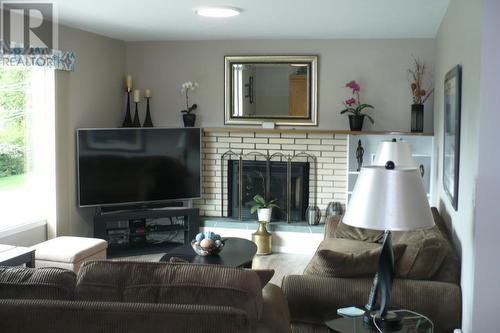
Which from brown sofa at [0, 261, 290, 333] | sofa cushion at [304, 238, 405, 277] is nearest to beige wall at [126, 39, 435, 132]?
sofa cushion at [304, 238, 405, 277]

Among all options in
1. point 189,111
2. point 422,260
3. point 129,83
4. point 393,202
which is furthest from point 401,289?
point 129,83

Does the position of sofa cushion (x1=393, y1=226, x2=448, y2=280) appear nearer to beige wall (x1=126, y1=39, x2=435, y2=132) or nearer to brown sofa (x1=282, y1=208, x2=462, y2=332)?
brown sofa (x1=282, y1=208, x2=462, y2=332)

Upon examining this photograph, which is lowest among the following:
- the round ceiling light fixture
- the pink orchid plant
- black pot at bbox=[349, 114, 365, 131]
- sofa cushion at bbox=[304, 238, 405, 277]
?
sofa cushion at bbox=[304, 238, 405, 277]

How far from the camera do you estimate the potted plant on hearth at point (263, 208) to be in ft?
20.8

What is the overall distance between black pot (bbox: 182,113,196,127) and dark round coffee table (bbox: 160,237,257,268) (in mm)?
1980

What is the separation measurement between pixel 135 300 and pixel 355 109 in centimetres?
434

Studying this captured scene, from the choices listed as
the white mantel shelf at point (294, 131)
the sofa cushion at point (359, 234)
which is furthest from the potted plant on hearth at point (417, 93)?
the sofa cushion at point (359, 234)

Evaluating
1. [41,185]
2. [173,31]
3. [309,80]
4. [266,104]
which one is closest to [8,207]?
[41,185]

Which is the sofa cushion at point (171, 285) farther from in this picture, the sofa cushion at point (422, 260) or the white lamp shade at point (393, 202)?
the sofa cushion at point (422, 260)

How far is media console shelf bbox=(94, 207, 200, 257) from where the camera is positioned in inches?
237

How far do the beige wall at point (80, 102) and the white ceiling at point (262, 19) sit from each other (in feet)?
0.52

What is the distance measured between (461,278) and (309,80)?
364cm

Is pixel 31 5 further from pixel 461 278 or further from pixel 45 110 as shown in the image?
pixel 461 278

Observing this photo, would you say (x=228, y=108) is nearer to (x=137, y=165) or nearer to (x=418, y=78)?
(x=137, y=165)
